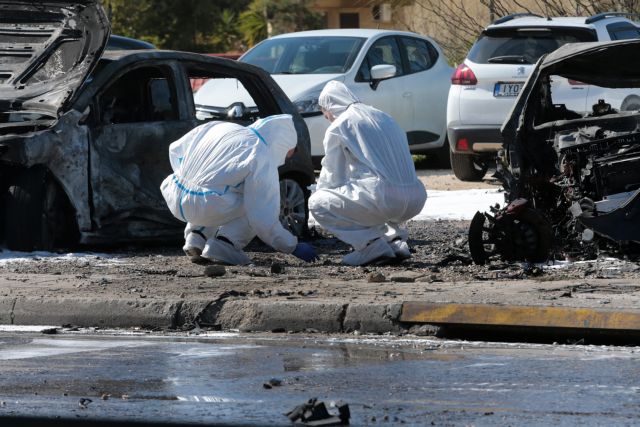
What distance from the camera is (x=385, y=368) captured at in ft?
23.0

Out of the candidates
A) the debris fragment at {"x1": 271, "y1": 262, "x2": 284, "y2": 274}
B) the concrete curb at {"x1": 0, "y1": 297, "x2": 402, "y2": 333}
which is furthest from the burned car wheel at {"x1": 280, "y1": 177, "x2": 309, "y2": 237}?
the concrete curb at {"x1": 0, "y1": 297, "x2": 402, "y2": 333}

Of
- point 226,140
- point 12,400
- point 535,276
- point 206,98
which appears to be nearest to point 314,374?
point 12,400

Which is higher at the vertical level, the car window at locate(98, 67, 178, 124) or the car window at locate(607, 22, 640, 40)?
the car window at locate(607, 22, 640, 40)

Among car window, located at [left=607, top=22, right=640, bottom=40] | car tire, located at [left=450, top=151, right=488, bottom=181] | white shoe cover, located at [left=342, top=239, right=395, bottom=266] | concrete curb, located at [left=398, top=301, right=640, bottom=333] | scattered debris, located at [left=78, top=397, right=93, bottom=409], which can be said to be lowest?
car tire, located at [left=450, top=151, right=488, bottom=181]

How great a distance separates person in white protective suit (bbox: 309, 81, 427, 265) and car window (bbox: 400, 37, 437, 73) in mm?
7871

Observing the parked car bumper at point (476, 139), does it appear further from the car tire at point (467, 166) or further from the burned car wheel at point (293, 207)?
the burned car wheel at point (293, 207)

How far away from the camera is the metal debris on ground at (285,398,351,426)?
570 cm

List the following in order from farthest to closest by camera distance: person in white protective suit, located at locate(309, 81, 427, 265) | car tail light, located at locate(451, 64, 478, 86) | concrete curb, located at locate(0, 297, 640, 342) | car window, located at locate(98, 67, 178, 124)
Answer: car tail light, located at locate(451, 64, 478, 86), car window, located at locate(98, 67, 178, 124), person in white protective suit, located at locate(309, 81, 427, 265), concrete curb, located at locate(0, 297, 640, 342)

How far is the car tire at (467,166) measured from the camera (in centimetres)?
1677

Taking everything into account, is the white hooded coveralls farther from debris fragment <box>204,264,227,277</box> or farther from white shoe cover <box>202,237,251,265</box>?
debris fragment <box>204,264,227,277</box>

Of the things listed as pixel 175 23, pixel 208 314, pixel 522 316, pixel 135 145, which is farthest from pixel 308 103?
pixel 175 23

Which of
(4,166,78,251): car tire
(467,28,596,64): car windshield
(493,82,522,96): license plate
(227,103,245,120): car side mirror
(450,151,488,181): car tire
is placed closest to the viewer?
(4,166,78,251): car tire

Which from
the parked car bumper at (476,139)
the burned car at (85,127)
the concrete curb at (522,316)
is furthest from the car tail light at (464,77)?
the concrete curb at (522,316)

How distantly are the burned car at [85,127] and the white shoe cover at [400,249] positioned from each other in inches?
65.4
